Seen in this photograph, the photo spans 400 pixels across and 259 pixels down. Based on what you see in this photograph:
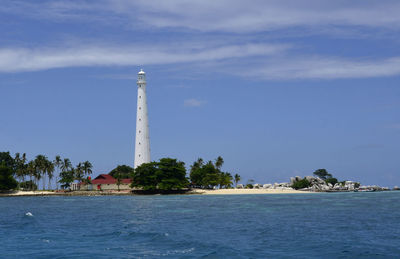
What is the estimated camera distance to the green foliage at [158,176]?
131625mm

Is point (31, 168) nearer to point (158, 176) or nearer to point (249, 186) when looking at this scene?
point (158, 176)

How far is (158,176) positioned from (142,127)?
49.3 ft

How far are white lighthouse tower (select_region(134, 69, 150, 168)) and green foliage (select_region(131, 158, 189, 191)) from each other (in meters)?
5.65

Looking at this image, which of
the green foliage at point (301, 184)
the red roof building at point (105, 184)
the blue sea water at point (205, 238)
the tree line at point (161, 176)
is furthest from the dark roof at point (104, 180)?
the blue sea water at point (205, 238)

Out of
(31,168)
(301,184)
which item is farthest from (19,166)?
(301,184)

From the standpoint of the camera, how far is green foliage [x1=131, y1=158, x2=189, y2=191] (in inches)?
5182

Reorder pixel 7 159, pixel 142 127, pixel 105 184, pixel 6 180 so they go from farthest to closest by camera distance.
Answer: pixel 7 159 → pixel 105 184 → pixel 6 180 → pixel 142 127

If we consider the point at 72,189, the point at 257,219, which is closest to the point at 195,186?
the point at 72,189

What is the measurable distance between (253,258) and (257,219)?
2368 centimetres

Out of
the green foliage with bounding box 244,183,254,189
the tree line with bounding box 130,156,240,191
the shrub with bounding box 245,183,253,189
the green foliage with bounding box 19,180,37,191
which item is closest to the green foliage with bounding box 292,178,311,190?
the green foliage with bounding box 244,183,254,189

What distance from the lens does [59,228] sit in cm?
4456

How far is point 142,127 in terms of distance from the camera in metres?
136

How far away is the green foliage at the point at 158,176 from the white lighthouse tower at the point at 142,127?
565 cm

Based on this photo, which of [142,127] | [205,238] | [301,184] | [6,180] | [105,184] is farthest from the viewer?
[301,184]
